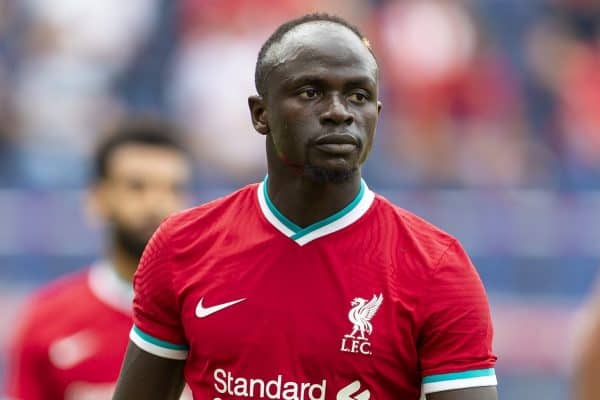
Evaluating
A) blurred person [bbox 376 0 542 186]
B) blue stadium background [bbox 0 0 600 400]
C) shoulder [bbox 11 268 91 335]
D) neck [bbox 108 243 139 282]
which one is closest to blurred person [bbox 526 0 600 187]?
blue stadium background [bbox 0 0 600 400]

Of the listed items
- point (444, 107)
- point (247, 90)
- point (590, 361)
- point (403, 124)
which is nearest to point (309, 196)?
point (590, 361)

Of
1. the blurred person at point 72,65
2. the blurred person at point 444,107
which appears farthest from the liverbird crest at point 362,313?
the blurred person at point 72,65

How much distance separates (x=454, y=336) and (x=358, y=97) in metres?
0.65

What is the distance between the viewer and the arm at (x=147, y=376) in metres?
4.19

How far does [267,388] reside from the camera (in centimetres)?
391

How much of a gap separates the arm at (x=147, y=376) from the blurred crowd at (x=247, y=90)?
7.59 meters

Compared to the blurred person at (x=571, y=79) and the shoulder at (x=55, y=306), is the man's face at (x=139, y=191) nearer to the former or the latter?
the shoulder at (x=55, y=306)

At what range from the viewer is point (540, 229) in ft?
37.4

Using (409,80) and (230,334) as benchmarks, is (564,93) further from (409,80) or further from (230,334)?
(230,334)

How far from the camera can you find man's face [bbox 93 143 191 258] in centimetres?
730

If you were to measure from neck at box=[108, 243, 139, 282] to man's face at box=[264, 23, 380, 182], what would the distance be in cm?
356

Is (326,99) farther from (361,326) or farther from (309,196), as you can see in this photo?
(361,326)

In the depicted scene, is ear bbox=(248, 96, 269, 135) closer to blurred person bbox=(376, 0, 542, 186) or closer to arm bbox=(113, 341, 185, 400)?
arm bbox=(113, 341, 185, 400)

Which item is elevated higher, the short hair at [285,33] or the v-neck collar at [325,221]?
the short hair at [285,33]
